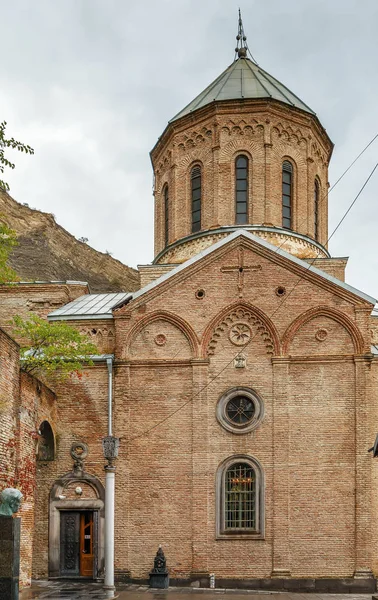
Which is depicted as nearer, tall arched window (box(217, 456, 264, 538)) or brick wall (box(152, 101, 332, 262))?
tall arched window (box(217, 456, 264, 538))

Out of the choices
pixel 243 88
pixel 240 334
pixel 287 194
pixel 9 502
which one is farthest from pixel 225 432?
pixel 243 88

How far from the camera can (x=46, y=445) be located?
2262 centimetres

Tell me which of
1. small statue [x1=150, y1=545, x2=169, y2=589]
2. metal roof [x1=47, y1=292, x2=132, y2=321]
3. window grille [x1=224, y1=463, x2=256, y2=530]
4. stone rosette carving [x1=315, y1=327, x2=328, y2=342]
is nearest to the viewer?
small statue [x1=150, y1=545, x2=169, y2=589]

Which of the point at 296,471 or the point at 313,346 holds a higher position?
the point at 313,346

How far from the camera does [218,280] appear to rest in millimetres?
23203

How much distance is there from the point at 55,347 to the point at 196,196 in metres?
8.64

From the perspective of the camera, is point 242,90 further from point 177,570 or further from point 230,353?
point 177,570

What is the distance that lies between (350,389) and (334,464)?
2.06 meters

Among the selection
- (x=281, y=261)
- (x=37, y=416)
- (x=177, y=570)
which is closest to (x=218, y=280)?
(x=281, y=261)

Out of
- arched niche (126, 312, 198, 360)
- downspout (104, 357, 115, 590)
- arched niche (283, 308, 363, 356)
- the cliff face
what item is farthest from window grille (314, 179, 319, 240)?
the cliff face

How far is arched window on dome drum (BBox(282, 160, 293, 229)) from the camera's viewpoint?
88.7 ft

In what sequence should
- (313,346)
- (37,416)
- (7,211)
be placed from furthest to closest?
(7,211) < (313,346) < (37,416)

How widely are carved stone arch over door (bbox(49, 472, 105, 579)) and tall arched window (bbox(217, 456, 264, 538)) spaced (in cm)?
327

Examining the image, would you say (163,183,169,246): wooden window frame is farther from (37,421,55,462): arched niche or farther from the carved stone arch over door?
the carved stone arch over door
